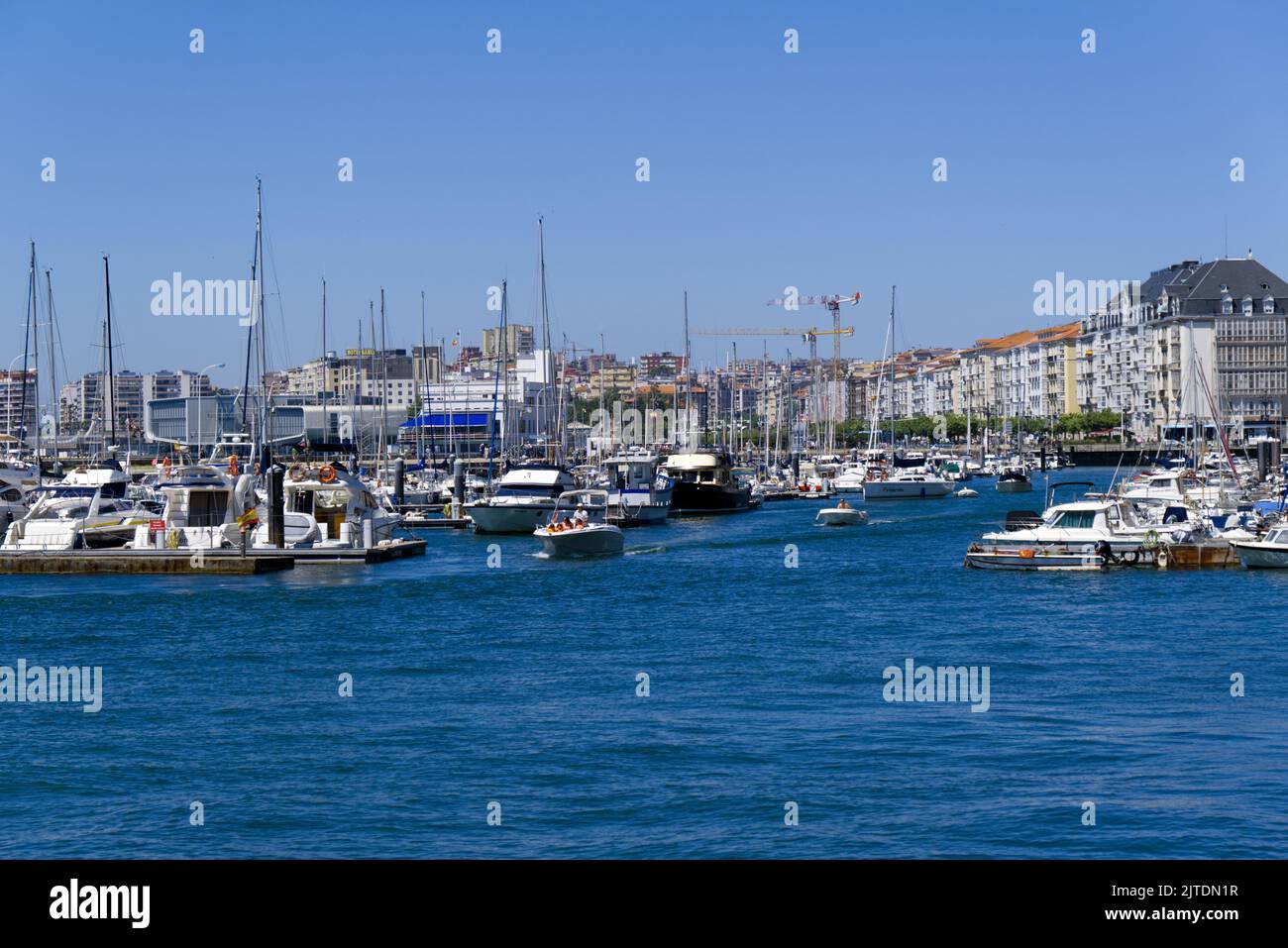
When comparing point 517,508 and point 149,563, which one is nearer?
point 149,563

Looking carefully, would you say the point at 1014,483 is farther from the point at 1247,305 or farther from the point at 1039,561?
the point at 1039,561

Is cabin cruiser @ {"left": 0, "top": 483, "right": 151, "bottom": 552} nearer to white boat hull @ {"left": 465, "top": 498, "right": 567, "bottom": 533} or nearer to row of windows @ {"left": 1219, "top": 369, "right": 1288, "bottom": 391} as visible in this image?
white boat hull @ {"left": 465, "top": 498, "right": 567, "bottom": 533}

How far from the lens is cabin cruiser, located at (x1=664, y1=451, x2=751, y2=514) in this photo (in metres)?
74.6

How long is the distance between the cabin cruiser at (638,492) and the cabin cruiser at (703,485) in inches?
96.3

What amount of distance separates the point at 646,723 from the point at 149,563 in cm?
2585

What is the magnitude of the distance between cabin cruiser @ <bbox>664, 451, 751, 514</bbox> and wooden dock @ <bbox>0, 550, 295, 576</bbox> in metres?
33.0

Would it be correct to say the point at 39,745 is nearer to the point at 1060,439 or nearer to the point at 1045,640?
the point at 1045,640

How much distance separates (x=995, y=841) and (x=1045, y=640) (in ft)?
48.6

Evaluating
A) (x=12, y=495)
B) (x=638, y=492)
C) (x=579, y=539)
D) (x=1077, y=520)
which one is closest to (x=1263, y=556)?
(x=1077, y=520)

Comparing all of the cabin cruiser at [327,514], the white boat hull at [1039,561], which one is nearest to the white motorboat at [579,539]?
the cabin cruiser at [327,514]

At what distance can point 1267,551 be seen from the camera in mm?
39594

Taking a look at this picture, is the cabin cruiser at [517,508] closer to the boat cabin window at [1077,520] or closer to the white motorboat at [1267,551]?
the boat cabin window at [1077,520]
